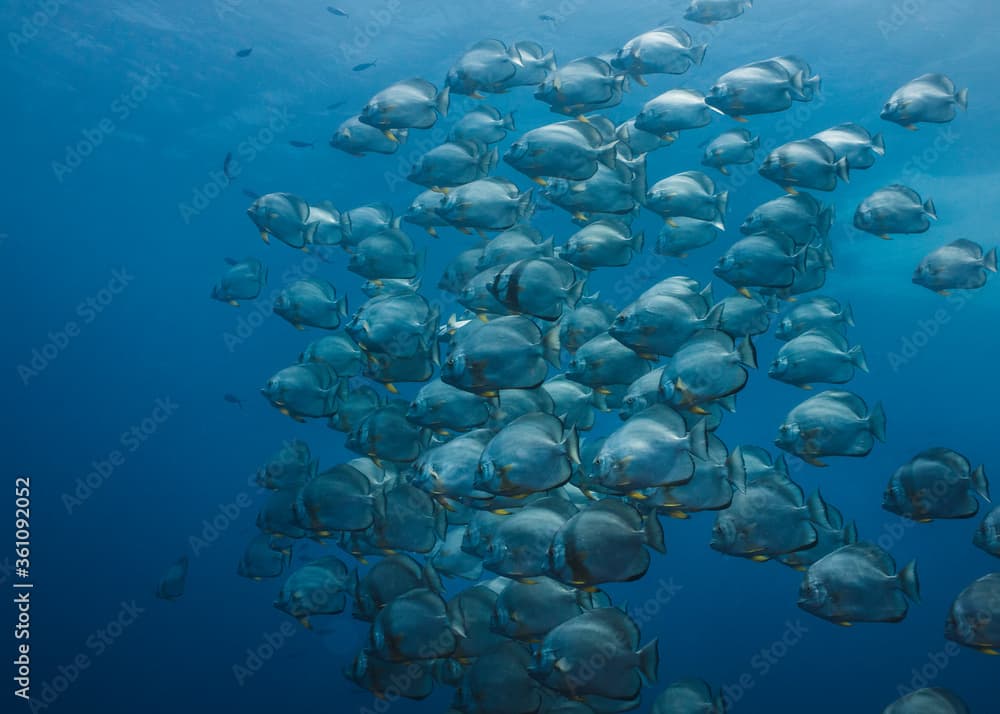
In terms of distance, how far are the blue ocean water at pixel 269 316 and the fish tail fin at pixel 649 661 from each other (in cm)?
1218

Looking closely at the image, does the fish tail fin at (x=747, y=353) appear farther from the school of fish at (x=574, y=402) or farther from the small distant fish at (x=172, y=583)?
the small distant fish at (x=172, y=583)

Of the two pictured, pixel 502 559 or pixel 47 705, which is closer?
pixel 502 559

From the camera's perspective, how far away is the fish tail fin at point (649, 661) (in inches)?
163

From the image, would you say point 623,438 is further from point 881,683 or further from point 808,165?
point 881,683

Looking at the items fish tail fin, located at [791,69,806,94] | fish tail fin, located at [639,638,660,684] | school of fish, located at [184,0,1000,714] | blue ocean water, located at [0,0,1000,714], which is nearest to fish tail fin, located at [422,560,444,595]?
school of fish, located at [184,0,1000,714]

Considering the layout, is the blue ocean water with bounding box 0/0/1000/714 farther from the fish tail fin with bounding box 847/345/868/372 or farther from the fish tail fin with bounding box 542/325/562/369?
the fish tail fin with bounding box 542/325/562/369

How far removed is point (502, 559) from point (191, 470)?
35166mm

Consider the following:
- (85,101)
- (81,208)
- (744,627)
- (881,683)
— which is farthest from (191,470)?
(881,683)

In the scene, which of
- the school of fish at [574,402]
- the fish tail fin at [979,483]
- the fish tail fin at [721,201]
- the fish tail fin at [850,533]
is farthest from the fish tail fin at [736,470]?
the fish tail fin at [721,201]

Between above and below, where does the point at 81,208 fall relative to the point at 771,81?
below

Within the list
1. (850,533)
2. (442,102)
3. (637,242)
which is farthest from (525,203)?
(850,533)

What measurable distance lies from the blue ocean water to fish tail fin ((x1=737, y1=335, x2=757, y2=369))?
12.5 m

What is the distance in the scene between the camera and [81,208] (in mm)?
33062

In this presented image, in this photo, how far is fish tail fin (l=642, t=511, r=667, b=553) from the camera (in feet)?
13.6
